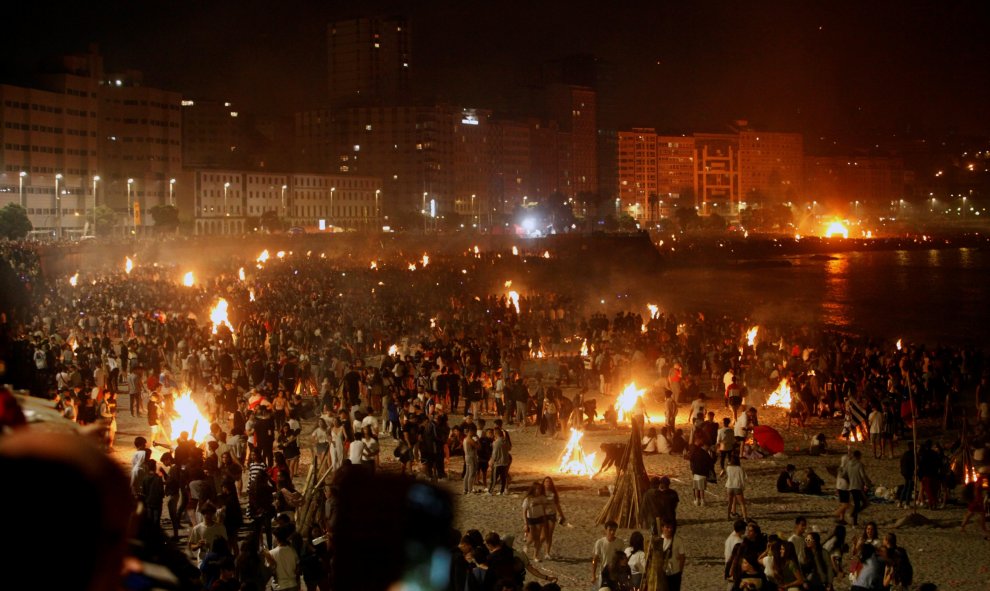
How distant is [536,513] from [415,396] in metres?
7.96

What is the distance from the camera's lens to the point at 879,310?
→ 2618 inches

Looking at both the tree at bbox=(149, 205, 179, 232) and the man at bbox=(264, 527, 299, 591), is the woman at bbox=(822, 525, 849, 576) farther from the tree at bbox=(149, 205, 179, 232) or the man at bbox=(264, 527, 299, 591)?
the tree at bbox=(149, 205, 179, 232)

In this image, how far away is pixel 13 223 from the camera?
61.2 m

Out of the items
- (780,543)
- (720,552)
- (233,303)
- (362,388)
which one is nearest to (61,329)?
(233,303)

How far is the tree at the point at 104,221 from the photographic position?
80.1 metres

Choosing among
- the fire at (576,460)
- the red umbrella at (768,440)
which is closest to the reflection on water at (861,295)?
the red umbrella at (768,440)

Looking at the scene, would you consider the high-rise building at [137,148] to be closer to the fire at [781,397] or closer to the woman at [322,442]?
the fire at [781,397]

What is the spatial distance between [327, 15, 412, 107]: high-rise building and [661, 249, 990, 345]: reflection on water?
287 feet

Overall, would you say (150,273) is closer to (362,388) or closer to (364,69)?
(362,388)

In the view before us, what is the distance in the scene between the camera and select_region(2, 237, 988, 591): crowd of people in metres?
8.80

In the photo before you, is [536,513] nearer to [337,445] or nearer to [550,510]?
[550,510]

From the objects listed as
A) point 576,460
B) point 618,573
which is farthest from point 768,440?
point 618,573

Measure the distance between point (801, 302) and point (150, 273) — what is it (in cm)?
4464

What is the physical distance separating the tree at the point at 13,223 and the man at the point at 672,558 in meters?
60.2
